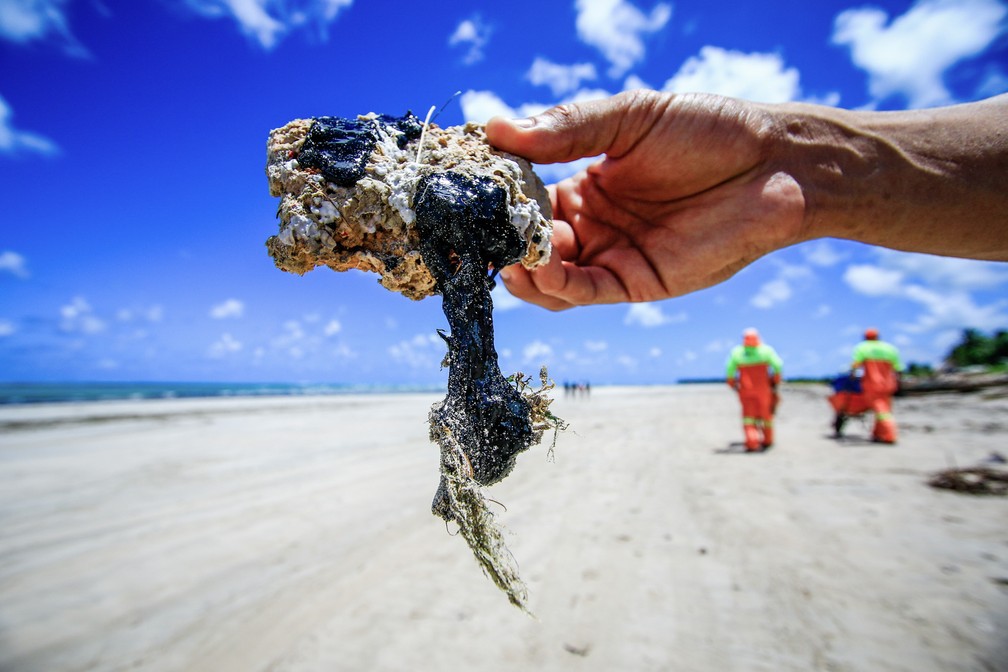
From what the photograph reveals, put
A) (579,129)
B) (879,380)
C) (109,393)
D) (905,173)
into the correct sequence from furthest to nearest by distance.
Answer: (109,393) < (879,380) < (905,173) < (579,129)

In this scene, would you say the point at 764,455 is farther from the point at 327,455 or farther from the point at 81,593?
the point at 81,593

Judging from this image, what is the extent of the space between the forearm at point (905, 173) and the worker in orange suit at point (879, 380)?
874cm

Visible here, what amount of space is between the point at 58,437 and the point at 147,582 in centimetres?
1274

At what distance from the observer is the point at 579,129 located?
212cm

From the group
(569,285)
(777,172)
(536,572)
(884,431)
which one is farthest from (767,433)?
(569,285)

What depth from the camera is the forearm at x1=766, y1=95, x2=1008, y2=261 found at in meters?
2.23

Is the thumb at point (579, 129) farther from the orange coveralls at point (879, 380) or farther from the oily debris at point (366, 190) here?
the orange coveralls at point (879, 380)

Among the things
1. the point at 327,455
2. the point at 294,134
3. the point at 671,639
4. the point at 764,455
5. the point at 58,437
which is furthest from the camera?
the point at 58,437

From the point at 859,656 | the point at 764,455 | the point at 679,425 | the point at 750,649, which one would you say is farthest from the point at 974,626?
the point at 679,425

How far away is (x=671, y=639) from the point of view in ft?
10.7

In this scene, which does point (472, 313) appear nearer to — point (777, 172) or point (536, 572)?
point (777, 172)

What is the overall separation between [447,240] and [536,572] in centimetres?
362

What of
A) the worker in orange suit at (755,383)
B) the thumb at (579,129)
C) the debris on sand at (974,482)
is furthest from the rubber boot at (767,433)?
the thumb at (579,129)

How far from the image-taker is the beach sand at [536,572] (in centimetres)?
320
